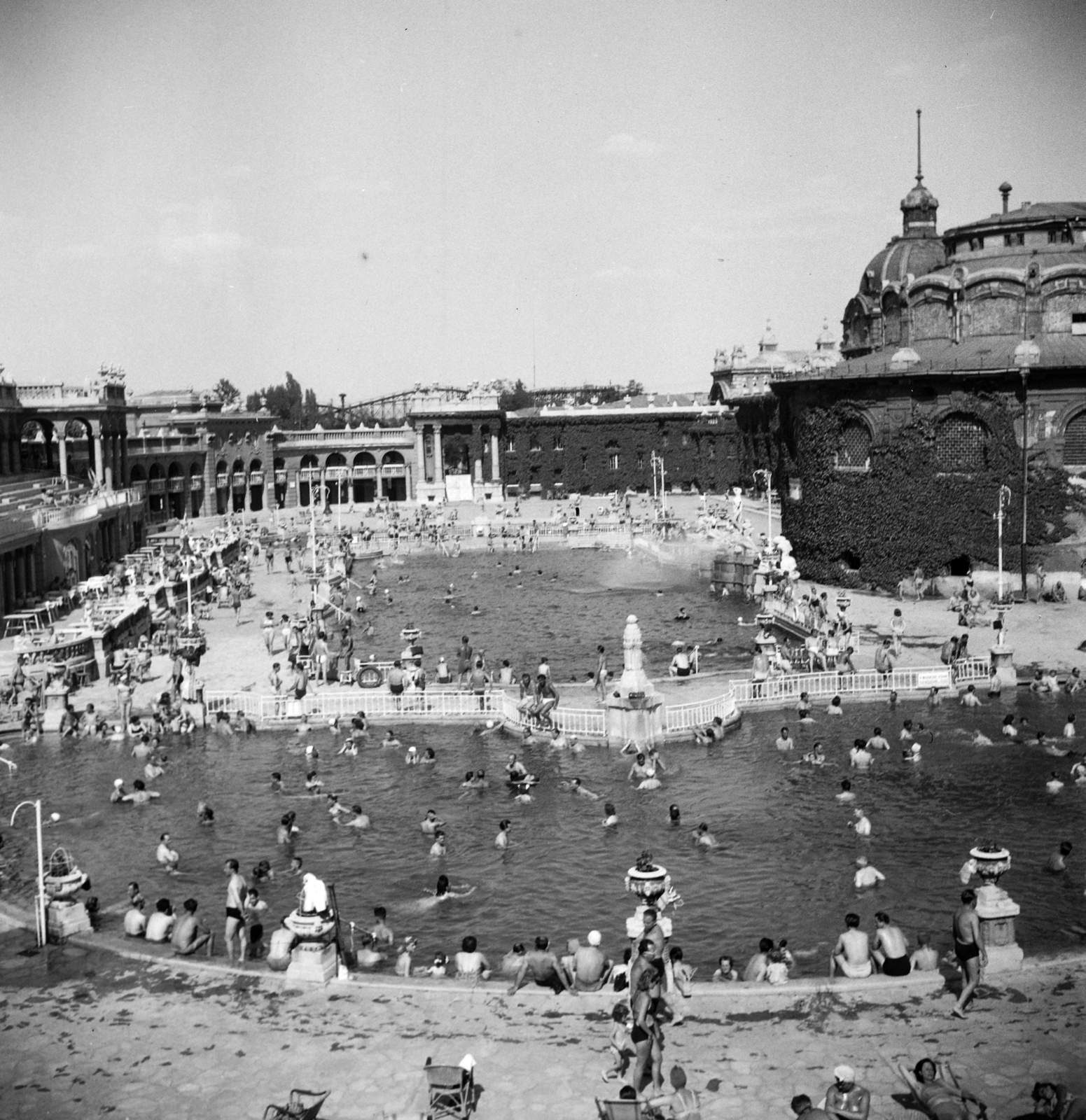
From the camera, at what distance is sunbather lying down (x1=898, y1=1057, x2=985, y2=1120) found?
40.9 feet

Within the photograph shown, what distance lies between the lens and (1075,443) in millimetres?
52562

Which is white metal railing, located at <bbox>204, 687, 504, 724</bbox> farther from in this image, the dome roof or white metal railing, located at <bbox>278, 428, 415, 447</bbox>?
white metal railing, located at <bbox>278, 428, 415, 447</bbox>

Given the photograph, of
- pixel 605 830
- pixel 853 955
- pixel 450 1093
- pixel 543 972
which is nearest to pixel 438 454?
pixel 605 830

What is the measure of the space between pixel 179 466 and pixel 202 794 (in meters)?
75.6

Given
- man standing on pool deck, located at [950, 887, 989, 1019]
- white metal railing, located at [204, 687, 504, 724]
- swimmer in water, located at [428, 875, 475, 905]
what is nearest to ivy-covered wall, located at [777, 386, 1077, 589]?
white metal railing, located at [204, 687, 504, 724]

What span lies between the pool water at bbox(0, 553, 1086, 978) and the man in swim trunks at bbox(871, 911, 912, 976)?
61.1 inches

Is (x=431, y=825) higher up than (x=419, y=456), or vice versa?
(x=419, y=456)

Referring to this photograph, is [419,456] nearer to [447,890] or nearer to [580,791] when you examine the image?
[580,791]

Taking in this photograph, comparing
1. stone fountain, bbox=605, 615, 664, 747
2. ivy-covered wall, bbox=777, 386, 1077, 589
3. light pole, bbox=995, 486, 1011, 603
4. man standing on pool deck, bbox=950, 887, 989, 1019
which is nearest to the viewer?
man standing on pool deck, bbox=950, 887, 989, 1019

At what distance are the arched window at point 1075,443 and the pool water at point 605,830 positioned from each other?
21959 mm

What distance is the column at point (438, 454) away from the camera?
110 metres

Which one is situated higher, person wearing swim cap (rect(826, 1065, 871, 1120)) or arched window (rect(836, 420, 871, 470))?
arched window (rect(836, 420, 871, 470))

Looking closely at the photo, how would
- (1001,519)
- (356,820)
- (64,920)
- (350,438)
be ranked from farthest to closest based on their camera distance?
(350,438) → (1001,519) → (356,820) → (64,920)

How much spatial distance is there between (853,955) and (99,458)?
72494mm
